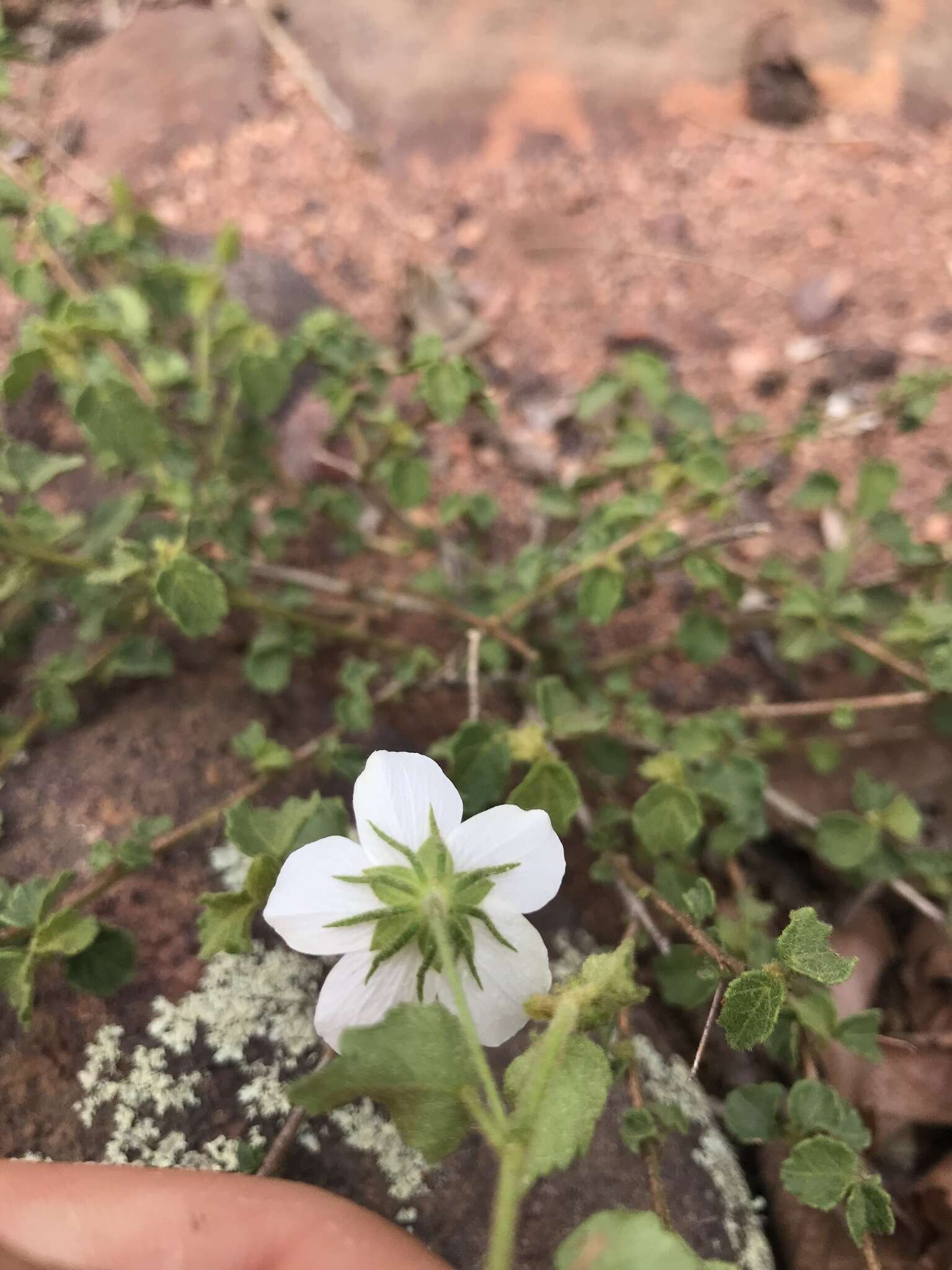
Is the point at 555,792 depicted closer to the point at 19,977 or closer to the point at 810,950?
the point at 810,950

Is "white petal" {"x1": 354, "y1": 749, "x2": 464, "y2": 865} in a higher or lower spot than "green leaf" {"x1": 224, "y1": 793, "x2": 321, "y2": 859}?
higher

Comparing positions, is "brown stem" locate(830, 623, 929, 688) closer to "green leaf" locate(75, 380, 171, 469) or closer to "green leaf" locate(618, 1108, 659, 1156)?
"green leaf" locate(618, 1108, 659, 1156)

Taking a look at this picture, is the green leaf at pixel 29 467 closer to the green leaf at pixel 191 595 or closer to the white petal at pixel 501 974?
the green leaf at pixel 191 595

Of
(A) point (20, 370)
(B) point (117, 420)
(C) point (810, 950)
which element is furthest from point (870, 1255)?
(A) point (20, 370)

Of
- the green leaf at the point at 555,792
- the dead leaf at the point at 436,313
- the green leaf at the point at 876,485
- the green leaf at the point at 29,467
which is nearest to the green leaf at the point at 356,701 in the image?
the green leaf at the point at 555,792

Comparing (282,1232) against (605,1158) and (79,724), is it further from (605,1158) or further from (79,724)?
(79,724)

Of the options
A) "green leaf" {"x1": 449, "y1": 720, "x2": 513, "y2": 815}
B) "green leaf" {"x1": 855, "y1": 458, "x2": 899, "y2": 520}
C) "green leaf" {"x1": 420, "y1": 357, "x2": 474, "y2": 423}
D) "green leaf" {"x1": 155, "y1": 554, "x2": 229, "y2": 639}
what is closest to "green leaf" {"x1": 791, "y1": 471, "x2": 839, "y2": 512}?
"green leaf" {"x1": 855, "y1": 458, "x2": 899, "y2": 520}

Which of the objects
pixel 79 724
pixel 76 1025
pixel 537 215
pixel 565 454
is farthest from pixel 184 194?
pixel 76 1025
